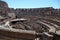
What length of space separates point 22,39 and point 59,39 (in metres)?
0.89

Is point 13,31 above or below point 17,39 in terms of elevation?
above

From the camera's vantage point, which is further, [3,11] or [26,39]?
[3,11]

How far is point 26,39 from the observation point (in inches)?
88.4

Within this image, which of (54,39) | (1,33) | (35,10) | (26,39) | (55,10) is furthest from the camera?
(35,10)

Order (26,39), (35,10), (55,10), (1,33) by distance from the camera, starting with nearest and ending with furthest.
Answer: (26,39) < (1,33) < (55,10) < (35,10)

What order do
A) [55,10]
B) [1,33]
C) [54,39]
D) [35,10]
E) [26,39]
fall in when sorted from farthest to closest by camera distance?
[35,10], [55,10], [54,39], [1,33], [26,39]

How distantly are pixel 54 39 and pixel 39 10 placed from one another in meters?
28.4

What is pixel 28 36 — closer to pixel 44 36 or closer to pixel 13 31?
pixel 13 31

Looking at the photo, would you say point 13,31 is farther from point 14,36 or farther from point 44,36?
point 44,36

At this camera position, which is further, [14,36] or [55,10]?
[55,10]

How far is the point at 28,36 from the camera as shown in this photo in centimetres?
226

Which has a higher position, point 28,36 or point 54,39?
point 28,36

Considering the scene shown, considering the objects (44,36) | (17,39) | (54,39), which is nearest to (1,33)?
(17,39)

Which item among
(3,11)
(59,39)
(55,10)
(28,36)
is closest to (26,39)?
(28,36)
